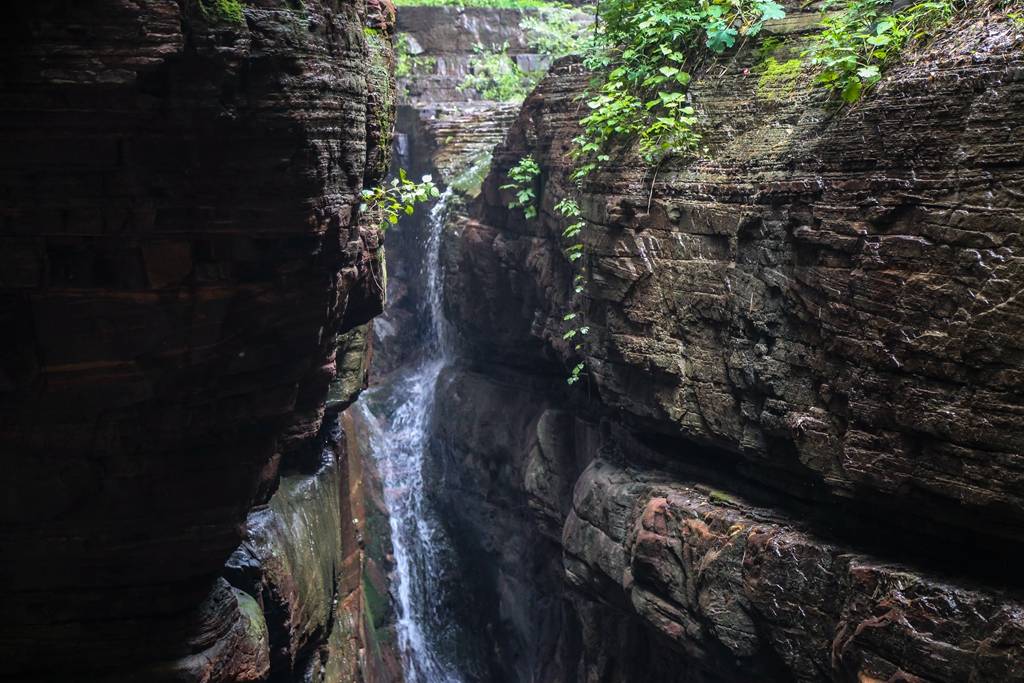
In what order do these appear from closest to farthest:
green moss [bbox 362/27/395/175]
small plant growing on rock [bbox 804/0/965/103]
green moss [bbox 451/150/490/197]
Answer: small plant growing on rock [bbox 804/0/965/103] → green moss [bbox 362/27/395/175] → green moss [bbox 451/150/490/197]

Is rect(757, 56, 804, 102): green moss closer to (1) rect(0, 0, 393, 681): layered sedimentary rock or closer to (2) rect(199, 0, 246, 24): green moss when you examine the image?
(1) rect(0, 0, 393, 681): layered sedimentary rock

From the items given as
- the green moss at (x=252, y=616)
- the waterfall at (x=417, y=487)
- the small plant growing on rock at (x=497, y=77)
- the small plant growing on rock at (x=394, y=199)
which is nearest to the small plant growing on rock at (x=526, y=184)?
the small plant growing on rock at (x=394, y=199)

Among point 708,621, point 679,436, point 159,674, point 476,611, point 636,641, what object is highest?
point 679,436

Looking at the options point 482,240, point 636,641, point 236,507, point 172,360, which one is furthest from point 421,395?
point 172,360

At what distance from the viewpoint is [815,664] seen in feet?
18.3

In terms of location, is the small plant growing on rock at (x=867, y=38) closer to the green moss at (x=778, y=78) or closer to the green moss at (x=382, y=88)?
the green moss at (x=778, y=78)

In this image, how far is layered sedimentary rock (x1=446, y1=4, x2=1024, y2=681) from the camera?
4.73 m

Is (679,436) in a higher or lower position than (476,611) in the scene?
higher

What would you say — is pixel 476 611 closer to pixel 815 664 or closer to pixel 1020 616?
pixel 815 664

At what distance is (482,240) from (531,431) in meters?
2.47

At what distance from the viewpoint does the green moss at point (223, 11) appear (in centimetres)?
433

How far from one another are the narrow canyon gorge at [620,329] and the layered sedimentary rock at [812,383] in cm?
2

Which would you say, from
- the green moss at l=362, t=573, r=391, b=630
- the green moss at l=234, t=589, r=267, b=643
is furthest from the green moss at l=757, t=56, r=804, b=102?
the green moss at l=362, t=573, r=391, b=630

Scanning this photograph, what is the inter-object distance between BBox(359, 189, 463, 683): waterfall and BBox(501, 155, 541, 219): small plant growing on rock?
9.62ft
